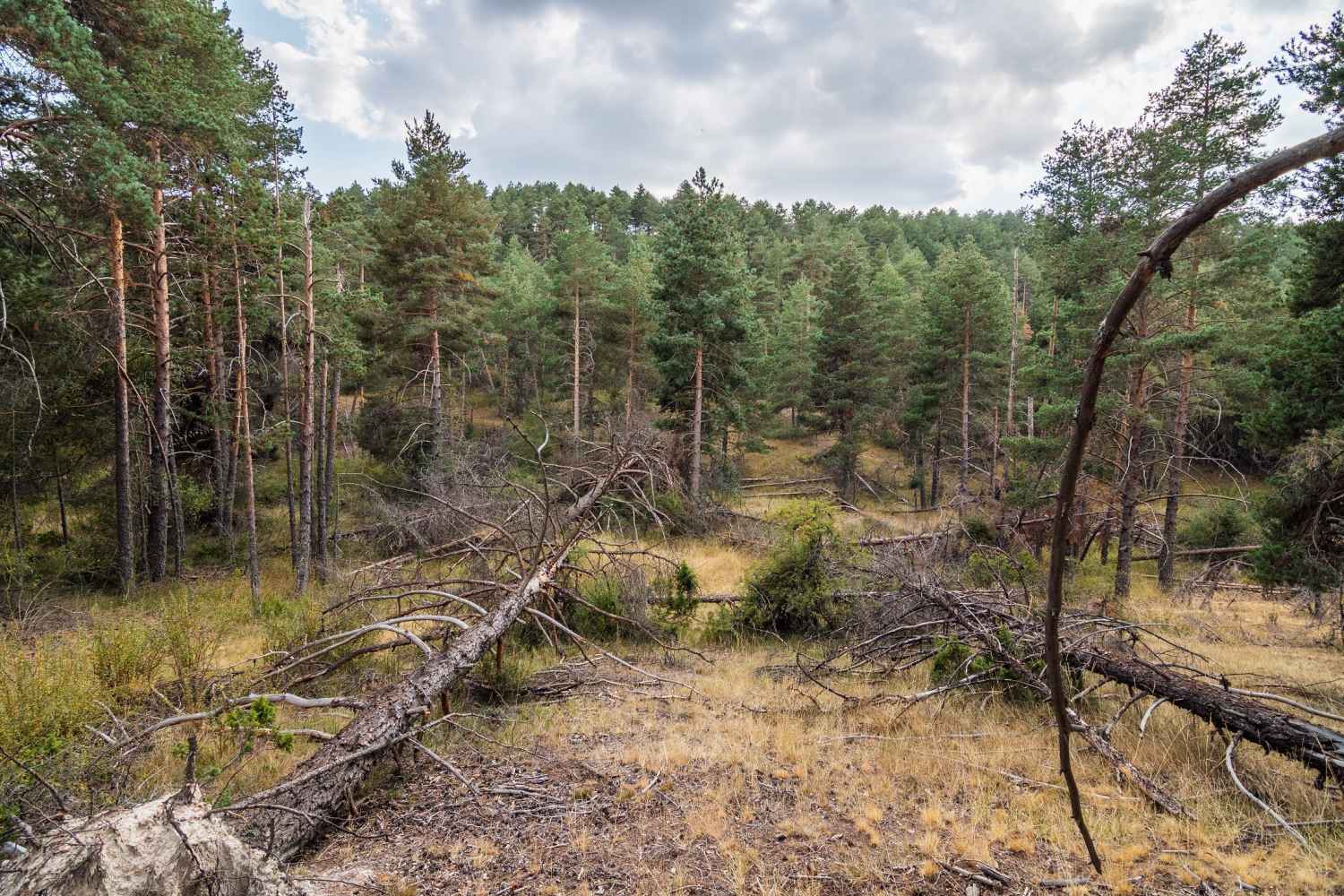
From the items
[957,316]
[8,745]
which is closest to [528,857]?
[8,745]

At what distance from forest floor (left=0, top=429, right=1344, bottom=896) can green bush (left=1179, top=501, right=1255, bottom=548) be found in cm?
1395

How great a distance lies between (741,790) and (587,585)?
17.2ft

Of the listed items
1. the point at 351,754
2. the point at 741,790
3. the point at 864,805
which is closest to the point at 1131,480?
the point at 864,805

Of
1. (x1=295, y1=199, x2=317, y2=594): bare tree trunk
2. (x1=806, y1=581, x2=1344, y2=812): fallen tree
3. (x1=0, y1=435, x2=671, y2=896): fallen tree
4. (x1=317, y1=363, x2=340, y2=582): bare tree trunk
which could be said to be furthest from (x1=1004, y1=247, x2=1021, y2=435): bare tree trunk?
(x1=317, y1=363, x2=340, y2=582): bare tree trunk

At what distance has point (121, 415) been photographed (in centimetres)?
1046

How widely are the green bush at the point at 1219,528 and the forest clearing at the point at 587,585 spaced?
0.72 ft

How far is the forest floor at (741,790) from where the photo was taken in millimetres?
3502

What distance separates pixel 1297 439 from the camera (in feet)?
25.4

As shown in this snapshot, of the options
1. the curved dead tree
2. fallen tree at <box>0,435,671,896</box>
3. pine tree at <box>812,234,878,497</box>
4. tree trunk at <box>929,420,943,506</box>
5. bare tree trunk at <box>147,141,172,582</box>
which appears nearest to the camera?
the curved dead tree

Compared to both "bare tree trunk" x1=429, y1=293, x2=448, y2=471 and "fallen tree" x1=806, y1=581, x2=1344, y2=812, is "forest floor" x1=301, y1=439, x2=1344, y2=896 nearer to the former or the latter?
"fallen tree" x1=806, y1=581, x2=1344, y2=812

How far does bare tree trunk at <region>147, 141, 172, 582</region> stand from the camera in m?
10.5

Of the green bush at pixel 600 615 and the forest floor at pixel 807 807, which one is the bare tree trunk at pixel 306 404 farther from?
the forest floor at pixel 807 807

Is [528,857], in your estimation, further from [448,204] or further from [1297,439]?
[448,204]

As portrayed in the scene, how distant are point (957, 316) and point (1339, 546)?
18.7 metres
